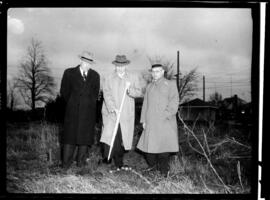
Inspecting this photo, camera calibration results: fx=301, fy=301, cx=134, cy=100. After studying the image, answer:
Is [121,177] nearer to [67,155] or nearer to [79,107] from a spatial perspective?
[67,155]

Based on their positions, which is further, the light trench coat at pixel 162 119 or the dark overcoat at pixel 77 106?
the dark overcoat at pixel 77 106

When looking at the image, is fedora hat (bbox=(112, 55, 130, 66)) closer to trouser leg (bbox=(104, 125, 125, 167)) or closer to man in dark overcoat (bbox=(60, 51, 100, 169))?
man in dark overcoat (bbox=(60, 51, 100, 169))

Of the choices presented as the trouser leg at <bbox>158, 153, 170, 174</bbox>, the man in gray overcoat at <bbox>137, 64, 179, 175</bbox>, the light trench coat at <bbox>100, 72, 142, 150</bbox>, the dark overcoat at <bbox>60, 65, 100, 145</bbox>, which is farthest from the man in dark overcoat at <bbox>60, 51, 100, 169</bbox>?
the trouser leg at <bbox>158, 153, 170, 174</bbox>

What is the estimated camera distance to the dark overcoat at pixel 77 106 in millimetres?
5457

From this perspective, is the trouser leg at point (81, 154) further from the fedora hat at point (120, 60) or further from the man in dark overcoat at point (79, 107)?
the fedora hat at point (120, 60)

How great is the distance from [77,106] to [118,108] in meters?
0.75

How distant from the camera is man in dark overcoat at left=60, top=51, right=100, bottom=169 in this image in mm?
5453

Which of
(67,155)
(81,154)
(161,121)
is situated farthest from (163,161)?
(67,155)

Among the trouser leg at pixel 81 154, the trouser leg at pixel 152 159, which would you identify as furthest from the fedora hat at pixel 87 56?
the trouser leg at pixel 152 159

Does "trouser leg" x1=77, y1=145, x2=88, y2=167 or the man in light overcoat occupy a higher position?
the man in light overcoat

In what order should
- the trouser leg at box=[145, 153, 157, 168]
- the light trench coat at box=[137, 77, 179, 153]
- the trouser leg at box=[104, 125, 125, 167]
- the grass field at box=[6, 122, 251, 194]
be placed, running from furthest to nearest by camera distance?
1. the trouser leg at box=[104, 125, 125, 167]
2. the trouser leg at box=[145, 153, 157, 168]
3. the light trench coat at box=[137, 77, 179, 153]
4. the grass field at box=[6, 122, 251, 194]

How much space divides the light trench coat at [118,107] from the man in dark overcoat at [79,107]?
0.88 feet

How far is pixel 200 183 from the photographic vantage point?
15.4ft
